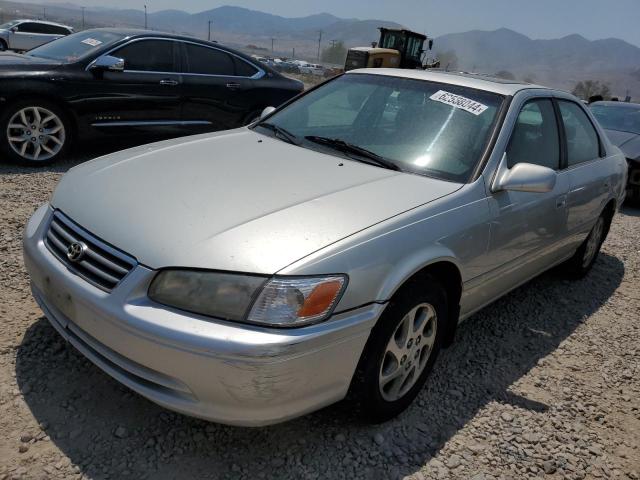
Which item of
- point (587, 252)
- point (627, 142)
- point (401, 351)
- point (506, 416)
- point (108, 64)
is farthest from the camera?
point (627, 142)

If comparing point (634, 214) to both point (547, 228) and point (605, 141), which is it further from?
point (547, 228)

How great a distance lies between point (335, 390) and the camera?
2.12 meters

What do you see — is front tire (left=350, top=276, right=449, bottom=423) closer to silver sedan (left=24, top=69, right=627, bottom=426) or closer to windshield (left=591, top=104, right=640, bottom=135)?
silver sedan (left=24, top=69, right=627, bottom=426)

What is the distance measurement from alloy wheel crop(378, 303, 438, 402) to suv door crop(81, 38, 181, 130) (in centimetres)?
463

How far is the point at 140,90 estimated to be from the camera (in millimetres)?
6039

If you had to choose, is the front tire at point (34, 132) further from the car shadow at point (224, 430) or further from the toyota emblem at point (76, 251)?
the toyota emblem at point (76, 251)

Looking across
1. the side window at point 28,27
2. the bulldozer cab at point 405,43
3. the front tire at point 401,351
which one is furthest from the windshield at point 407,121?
the bulldozer cab at point 405,43

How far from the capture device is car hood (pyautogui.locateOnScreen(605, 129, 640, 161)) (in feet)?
24.3

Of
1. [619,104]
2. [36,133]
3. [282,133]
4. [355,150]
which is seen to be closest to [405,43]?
[619,104]

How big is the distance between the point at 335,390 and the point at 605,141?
338 centimetres

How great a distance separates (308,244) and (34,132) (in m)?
4.61

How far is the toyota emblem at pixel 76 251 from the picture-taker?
2.17m

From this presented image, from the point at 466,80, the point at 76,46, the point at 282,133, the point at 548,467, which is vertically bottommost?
the point at 548,467

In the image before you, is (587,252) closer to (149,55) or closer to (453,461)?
(453,461)
